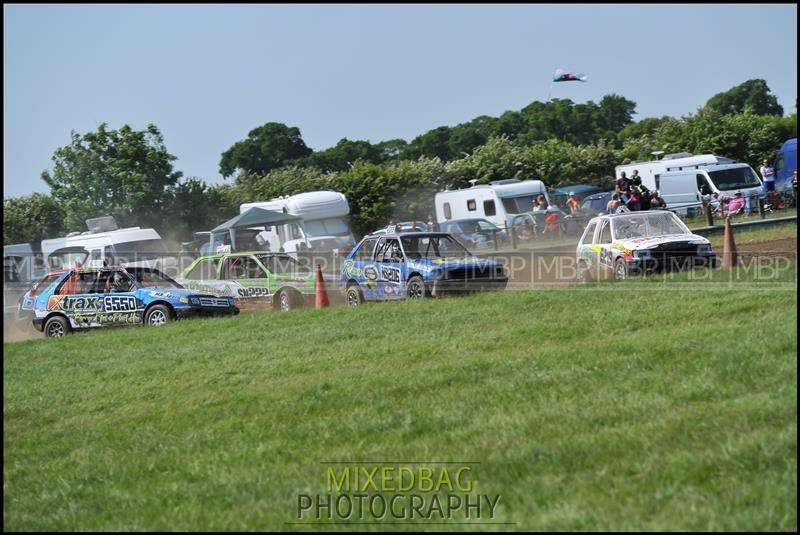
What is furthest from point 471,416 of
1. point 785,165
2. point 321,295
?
point 785,165

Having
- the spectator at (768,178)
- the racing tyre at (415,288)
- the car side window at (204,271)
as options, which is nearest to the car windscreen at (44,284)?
the car side window at (204,271)

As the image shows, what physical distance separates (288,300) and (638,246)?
683cm

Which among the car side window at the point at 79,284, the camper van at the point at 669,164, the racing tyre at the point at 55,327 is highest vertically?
the camper van at the point at 669,164

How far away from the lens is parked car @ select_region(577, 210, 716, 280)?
1686 cm

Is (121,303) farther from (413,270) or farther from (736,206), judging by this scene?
(736,206)

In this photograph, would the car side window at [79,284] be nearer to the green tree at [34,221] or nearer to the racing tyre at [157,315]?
the racing tyre at [157,315]

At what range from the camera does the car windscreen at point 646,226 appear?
17797 millimetres

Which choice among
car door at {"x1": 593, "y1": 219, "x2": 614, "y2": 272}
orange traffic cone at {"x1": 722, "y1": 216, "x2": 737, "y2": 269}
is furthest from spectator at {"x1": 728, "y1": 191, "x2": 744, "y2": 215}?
orange traffic cone at {"x1": 722, "y1": 216, "x2": 737, "y2": 269}

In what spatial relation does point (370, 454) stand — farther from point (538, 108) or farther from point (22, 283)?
point (538, 108)

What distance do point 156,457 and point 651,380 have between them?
3964mm

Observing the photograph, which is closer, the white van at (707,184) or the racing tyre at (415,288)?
the racing tyre at (415,288)

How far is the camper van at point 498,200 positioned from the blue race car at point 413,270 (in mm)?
20617

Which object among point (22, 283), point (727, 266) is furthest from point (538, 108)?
point (727, 266)

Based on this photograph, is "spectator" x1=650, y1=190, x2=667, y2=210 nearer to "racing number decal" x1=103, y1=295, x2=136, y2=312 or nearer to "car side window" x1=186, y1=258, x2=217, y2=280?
"car side window" x1=186, y1=258, x2=217, y2=280
